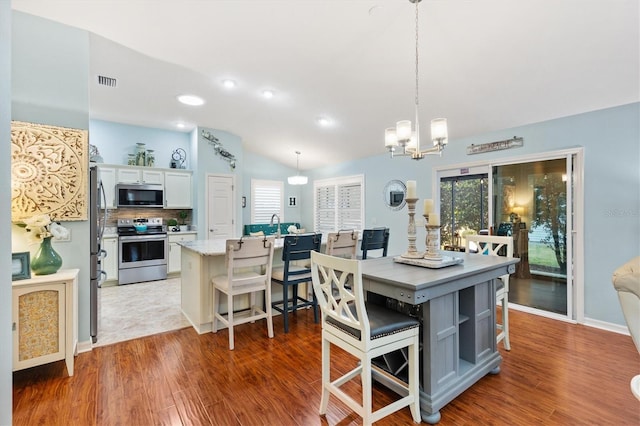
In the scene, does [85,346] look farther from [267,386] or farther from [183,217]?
[183,217]

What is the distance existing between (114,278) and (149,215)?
1.30m

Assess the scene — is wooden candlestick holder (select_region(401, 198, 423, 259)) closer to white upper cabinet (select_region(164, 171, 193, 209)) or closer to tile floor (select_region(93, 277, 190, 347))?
tile floor (select_region(93, 277, 190, 347))

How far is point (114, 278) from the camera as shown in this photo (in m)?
5.00

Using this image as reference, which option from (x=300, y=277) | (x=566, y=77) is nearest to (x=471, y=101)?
(x=566, y=77)

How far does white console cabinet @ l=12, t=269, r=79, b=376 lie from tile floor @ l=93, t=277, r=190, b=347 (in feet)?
2.13

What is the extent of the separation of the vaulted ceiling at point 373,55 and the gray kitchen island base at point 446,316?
6.04 ft

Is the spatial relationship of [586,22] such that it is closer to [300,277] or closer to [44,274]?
[300,277]

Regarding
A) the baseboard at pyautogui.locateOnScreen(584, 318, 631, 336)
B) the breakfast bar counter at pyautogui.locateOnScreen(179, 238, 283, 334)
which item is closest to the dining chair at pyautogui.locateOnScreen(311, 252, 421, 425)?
the breakfast bar counter at pyautogui.locateOnScreen(179, 238, 283, 334)

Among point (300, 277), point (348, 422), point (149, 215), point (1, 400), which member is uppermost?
point (149, 215)

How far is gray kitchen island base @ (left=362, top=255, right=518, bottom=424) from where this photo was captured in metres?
Answer: 1.82

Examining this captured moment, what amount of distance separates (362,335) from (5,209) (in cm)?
155

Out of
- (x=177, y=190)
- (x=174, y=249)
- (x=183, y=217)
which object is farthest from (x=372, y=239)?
(x=183, y=217)

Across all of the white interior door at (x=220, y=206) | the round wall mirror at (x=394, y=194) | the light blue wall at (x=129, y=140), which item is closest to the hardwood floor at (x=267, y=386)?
the round wall mirror at (x=394, y=194)

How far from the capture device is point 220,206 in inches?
230
